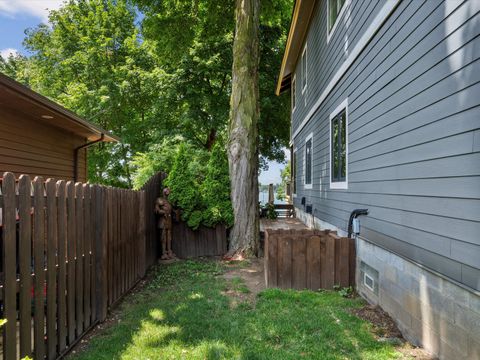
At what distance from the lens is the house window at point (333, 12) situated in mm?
7068

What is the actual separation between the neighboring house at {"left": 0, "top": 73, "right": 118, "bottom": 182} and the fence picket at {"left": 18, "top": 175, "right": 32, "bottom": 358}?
3.69 metres

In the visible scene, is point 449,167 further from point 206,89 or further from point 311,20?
point 206,89

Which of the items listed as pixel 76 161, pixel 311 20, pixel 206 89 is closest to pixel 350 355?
pixel 311 20

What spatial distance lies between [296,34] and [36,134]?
8.33 meters

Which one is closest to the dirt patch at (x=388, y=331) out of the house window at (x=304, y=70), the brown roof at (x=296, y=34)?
the brown roof at (x=296, y=34)

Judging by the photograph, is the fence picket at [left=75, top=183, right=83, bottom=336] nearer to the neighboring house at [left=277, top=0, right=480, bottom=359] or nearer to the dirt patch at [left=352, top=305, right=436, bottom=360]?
the dirt patch at [left=352, top=305, right=436, bottom=360]

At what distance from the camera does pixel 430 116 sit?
10.7 ft

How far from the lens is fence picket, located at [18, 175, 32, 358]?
2.60 metres

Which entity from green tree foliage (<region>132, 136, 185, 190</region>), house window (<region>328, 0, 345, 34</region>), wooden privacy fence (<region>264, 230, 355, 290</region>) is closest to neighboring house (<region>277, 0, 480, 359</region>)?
wooden privacy fence (<region>264, 230, 355, 290</region>)

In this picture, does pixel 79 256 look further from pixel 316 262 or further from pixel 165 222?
pixel 165 222

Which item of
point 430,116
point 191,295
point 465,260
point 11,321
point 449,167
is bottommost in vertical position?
point 191,295

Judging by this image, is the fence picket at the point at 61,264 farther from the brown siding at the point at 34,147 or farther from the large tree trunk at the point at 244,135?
the brown siding at the point at 34,147

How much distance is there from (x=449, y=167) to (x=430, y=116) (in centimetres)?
60

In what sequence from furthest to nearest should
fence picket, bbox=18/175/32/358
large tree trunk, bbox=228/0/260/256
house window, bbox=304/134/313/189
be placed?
house window, bbox=304/134/313/189
large tree trunk, bbox=228/0/260/256
fence picket, bbox=18/175/32/358
